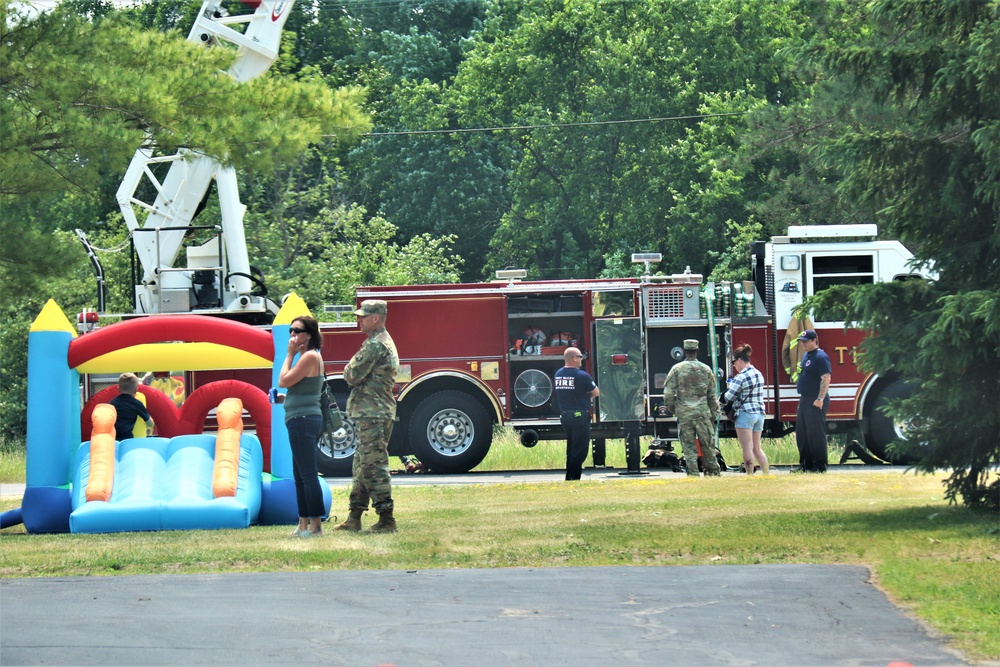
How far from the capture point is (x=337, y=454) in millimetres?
20703

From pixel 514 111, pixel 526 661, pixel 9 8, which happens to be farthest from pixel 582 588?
pixel 514 111

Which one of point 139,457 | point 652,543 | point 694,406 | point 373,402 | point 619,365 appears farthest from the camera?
point 619,365

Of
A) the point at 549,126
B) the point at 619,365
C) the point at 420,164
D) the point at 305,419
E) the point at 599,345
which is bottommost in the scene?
the point at 305,419

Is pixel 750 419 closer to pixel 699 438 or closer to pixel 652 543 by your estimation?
pixel 699 438

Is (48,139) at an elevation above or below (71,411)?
above

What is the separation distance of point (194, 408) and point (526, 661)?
8.72 metres

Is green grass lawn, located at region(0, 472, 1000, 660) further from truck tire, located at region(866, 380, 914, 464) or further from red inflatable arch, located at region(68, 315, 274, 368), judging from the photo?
truck tire, located at region(866, 380, 914, 464)

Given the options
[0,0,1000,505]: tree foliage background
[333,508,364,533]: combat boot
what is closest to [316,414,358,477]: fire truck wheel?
[0,0,1000,505]: tree foliage background

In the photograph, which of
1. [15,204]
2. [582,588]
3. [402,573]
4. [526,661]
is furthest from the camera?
[15,204]

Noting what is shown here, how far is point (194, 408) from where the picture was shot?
48.4 ft

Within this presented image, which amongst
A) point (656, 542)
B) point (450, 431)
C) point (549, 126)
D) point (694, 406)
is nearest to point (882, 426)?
point (694, 406)

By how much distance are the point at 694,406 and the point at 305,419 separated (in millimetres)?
7655

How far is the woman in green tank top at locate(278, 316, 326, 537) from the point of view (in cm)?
1148

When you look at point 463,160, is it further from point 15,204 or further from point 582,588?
point 582,588
